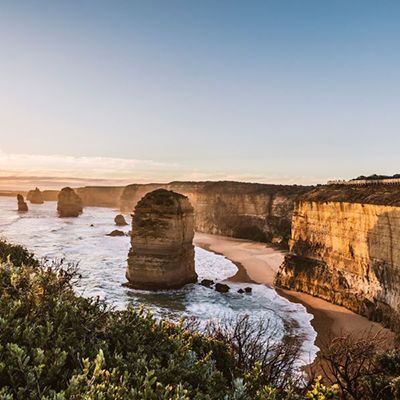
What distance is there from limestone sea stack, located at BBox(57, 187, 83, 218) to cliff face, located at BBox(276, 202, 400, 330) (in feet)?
319

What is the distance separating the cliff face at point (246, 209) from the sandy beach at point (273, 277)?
429 centimetres

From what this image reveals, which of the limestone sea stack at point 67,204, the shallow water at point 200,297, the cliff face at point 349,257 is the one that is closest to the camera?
the cliff face at point 349,257

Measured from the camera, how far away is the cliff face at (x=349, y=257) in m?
25.5

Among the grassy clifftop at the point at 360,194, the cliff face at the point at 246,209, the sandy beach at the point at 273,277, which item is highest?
the grassy clifftop at the point at 360,194

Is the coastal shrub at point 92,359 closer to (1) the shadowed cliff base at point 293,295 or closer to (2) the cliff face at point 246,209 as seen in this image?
(1) the shadowed cliff base at point 293,295

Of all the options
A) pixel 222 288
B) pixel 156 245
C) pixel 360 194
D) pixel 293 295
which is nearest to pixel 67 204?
pixel 156 245

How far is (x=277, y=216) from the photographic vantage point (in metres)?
77.6

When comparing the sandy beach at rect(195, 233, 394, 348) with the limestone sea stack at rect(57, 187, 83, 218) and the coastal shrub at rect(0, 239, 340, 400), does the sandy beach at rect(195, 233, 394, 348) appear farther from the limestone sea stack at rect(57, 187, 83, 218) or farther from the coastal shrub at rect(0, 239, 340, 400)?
the limestone sea stack at rect(57, 187, 83, 218)

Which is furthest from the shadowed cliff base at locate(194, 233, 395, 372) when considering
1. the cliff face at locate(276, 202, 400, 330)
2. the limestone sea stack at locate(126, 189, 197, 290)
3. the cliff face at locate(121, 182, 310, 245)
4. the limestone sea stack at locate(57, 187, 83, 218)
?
the limestone sea stack at locate(57, 187, 83, 218)

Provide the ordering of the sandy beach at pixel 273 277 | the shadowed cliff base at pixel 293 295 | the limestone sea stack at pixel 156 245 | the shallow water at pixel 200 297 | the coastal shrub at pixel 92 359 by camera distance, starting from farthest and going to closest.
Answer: the limestone sea stack at pixel 156 245
the shallow water at pixel 200 297
the sandy beach at pixel 273 277
the shadowed cliff base at pixel 293 295
the coastal shrub at pixel 92 359

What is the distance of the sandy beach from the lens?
25.3 m

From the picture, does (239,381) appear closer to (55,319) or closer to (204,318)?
(55,319)

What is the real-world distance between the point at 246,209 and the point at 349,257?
176 ft

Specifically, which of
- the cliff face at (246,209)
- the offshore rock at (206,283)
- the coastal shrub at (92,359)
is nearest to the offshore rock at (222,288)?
the offshore rock at (206,283)
